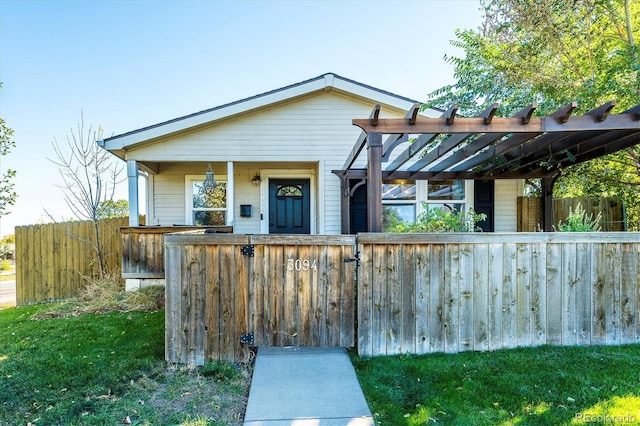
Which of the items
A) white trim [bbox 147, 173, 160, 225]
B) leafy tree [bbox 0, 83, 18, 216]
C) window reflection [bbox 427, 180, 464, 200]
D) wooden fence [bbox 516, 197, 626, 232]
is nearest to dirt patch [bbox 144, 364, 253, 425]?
white trim [bbox 147, 173, 160, 225]

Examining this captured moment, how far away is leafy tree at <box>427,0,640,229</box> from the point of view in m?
5.81

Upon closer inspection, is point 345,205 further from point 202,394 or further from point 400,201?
point 202,394

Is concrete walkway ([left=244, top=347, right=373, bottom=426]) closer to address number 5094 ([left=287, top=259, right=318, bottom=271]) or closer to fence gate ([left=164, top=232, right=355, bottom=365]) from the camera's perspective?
fence gate ([left=164, top=232, right=355, bottom=365])

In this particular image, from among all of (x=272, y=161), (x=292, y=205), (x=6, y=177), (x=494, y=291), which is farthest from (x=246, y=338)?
(x=6, y=177)

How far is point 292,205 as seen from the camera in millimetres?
8039

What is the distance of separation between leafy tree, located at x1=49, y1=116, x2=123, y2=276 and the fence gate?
223 inches

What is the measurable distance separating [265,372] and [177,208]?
19.2 ft

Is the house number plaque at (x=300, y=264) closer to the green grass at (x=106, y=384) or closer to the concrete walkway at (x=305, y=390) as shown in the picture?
the concrete walkway at (x=305, y=390)

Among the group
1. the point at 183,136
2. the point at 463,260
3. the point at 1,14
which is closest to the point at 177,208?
the point at 183,136

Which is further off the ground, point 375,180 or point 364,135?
point 364,135

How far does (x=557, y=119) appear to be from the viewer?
3.30 metres

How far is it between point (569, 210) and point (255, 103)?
7454mm

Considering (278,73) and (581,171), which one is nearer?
(581,171)

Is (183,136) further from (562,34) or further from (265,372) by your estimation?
(562,34)
